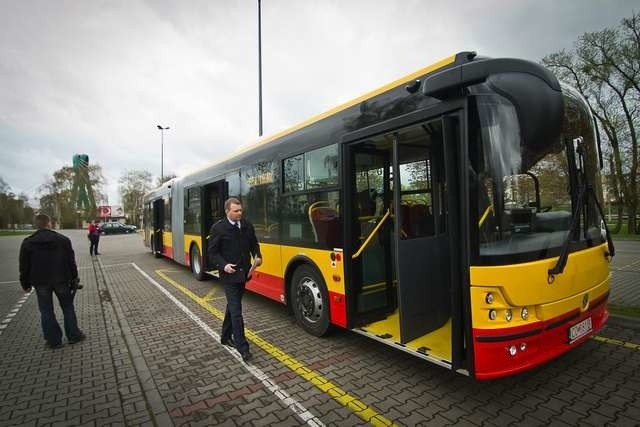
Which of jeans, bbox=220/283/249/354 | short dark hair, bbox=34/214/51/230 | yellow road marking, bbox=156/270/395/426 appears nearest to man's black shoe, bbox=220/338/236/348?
yellow road marking, bbox=156/270/395/426

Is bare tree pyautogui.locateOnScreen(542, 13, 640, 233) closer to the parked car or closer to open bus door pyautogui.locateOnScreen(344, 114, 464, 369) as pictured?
open bus door pyautogui.locateOnScreen(344, 114, 464, 369)

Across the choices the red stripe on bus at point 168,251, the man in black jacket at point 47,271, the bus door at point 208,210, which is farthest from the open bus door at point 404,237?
the red stripe on bus at point 168,251

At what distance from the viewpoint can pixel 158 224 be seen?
14.1m

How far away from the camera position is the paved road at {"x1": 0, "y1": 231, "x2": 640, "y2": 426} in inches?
122

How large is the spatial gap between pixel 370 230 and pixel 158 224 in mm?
11864

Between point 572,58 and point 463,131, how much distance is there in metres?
25.4

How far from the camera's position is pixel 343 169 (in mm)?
4316

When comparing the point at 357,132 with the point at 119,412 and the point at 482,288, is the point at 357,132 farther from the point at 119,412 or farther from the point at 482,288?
the point at 119,412

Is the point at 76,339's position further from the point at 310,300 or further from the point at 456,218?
the point at 456,218

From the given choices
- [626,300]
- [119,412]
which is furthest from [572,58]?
[119,412]

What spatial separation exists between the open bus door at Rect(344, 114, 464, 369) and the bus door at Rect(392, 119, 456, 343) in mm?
10

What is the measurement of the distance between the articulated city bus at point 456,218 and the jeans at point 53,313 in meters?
2.95

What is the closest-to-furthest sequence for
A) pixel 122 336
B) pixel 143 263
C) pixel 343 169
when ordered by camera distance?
pixel 343 169 < pixel 122 336 < pixel 143 263

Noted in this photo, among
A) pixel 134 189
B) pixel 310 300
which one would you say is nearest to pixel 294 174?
pixel 310 300
